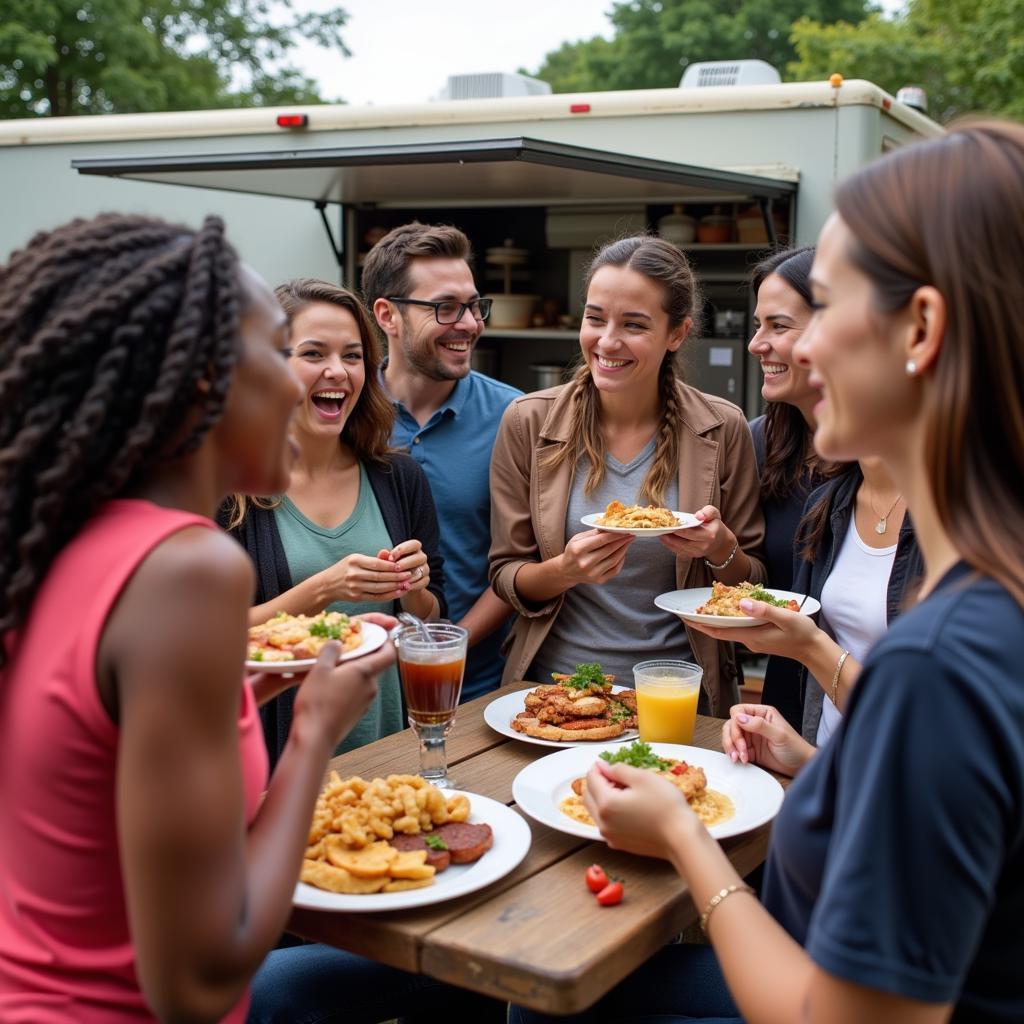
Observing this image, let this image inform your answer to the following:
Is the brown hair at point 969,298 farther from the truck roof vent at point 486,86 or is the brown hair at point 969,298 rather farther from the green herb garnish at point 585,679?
the truck roof vent at point 486,86

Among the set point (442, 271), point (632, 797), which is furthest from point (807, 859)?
point (442, 271)

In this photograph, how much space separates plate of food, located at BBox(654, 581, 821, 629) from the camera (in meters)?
2.85

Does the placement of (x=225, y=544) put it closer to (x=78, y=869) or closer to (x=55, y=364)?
(x=55, y=364)

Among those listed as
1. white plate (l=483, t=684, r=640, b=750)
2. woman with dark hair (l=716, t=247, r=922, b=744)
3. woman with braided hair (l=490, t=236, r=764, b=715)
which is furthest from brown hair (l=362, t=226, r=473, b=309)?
white plate (l=483, t=684, r=640, b=750)

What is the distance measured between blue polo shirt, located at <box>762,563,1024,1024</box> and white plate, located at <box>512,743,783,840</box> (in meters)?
0.85

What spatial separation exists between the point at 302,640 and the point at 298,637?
15 mm

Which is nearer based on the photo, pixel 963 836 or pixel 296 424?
pixel 963 836

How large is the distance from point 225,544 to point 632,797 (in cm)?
90

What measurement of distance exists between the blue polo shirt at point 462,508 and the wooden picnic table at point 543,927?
1.82m

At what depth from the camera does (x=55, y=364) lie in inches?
57.9

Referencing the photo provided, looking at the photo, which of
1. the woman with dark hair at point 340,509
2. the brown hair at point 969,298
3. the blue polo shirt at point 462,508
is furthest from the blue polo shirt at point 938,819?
the blue polo shirt at point 462,508

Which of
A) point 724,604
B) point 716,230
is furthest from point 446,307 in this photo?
point 716,230

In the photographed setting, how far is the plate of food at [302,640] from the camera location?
84.7 inches

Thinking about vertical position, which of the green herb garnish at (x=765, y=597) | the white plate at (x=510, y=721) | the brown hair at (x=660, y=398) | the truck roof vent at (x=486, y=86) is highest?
the truck roof vent at (x=486, y=86)
